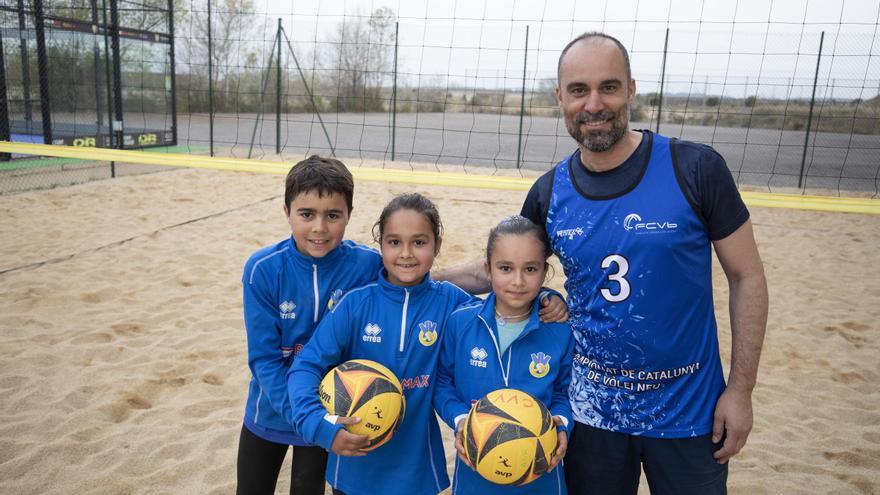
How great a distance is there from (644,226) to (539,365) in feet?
1.69

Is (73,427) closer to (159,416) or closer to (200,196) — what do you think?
(159,416)

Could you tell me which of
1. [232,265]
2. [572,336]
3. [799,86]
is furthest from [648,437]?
[799,86]

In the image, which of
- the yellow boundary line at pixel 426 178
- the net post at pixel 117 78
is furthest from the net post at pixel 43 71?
the yellow boundary line at pixel 426 178

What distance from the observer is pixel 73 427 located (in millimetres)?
2996

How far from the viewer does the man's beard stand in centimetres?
167

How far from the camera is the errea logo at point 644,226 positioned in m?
1.61

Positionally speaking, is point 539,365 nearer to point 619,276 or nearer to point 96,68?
point 619,276

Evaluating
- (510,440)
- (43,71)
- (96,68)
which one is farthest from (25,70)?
(510,440)

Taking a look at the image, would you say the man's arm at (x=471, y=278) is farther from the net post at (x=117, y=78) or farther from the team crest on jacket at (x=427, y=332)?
the net post at (x=117, y=78)

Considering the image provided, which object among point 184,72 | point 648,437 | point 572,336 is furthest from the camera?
point 184,72

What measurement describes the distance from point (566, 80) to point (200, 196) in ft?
Answer: 25.8

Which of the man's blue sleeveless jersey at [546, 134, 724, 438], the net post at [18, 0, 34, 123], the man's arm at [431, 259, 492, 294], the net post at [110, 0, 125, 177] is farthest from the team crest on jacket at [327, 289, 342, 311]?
the net post at [18, 0, 34, 123]

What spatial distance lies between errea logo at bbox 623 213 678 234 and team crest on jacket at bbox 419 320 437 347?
2.10 ft

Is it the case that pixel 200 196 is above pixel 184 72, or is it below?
below
